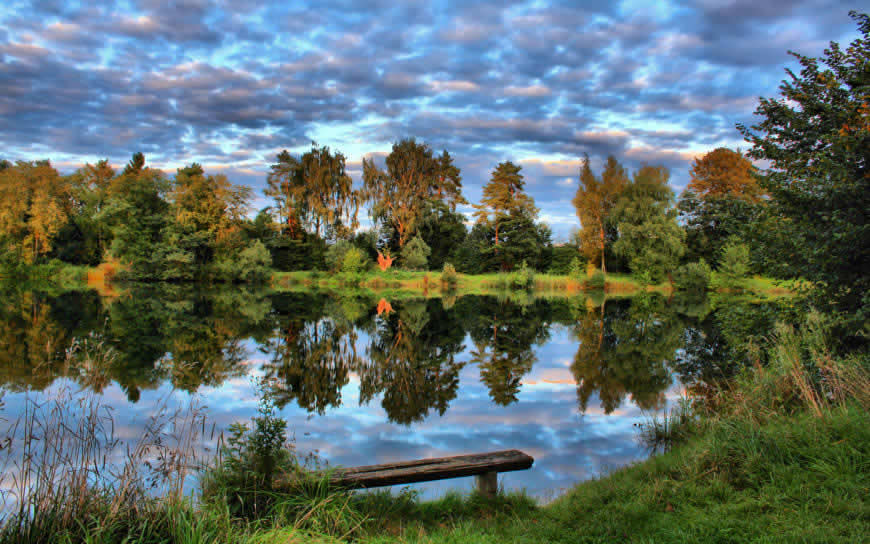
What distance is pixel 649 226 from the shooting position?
37438 millimetres

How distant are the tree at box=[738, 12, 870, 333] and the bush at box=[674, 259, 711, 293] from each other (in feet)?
107

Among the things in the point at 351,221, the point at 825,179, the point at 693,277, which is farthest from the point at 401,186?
the point at 825,179

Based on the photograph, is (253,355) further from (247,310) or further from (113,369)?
(247,310)

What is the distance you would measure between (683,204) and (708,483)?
42.7 metres

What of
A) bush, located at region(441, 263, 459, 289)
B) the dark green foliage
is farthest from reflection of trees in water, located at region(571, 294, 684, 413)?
the dark green foliage

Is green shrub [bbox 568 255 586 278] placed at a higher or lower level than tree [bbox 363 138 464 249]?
lower

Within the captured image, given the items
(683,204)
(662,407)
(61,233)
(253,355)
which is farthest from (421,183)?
(662,407)

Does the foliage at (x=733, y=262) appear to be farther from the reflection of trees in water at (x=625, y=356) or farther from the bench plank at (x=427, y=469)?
the bench plank at (x=427, y=469)

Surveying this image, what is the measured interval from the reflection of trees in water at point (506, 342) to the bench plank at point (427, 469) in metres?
4.31

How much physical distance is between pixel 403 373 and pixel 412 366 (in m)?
0.81

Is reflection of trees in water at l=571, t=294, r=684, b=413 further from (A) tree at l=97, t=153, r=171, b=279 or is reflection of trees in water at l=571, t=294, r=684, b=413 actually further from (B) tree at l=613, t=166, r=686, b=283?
(A) tree at l=97, t=153, r=171, b=279

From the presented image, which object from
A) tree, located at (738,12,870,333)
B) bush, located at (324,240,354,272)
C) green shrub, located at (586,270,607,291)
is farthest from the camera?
bush, located at (324,240,354,272)

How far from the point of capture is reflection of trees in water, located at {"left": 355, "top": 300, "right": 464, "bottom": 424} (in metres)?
9.05

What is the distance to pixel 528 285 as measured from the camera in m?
41.4
